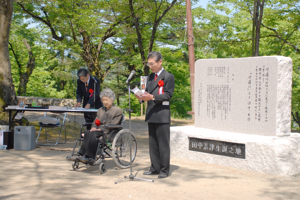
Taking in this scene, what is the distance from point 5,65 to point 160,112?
5624 mm

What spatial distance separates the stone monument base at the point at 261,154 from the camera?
5.18 m

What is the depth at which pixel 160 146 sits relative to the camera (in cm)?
491

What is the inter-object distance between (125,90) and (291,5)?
589 inches

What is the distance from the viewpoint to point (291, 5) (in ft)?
53.7

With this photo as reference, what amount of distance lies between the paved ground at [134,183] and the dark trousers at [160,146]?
0.19 m

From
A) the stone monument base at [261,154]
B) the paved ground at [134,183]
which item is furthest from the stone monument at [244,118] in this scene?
the paved ground at [134,183]

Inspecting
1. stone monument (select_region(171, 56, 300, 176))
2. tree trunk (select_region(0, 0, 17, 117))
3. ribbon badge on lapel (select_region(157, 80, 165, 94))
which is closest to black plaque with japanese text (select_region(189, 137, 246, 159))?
stone monument (select_region(171, 56, 300, 176))

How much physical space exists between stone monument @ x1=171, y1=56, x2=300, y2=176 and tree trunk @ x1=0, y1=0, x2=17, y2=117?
443cm

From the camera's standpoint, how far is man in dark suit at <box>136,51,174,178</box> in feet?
15.9

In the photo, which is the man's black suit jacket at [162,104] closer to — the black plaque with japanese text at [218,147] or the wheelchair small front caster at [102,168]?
the wheelchair small front caster at [102,168]

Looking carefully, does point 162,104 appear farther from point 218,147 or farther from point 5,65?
point 5,65

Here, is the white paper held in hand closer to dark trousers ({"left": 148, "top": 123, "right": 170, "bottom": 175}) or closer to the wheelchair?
dark trousers ({"left": 148, "top": 123, "right": 170, "bottom": 175})

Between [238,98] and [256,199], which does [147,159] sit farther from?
[256,199]

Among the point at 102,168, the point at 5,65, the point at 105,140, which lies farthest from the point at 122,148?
the point at 5,65
